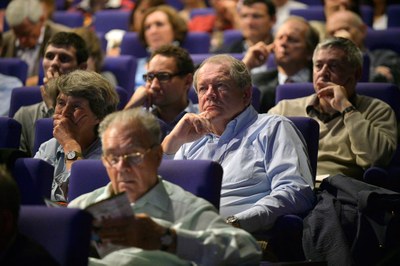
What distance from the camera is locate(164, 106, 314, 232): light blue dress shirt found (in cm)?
416

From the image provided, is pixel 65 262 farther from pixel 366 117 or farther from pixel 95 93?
pixel 366 117

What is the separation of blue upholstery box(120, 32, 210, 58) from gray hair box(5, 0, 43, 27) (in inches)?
27.7

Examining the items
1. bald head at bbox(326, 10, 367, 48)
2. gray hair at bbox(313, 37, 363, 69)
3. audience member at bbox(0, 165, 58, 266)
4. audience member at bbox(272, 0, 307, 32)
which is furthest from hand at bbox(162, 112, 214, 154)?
audience member at bbox(272, 0, 307, 32)

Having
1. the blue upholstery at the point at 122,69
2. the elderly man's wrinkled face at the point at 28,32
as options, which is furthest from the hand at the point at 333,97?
the elderly man's wrinkled face at the point at 28,32

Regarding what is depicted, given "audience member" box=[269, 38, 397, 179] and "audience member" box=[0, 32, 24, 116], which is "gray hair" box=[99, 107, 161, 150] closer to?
"audience member" box=[269, 38, 397, 179]

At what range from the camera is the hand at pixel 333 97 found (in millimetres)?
5056

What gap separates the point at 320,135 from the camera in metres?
5.16

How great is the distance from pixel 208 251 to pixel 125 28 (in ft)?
19.0

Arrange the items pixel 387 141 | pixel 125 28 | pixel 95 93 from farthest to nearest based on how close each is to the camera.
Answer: pixel 125 28
pixel 387 141
pixel 95 93

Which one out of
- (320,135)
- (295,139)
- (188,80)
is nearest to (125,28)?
(188,80)

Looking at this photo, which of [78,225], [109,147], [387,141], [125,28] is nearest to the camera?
[78,225]

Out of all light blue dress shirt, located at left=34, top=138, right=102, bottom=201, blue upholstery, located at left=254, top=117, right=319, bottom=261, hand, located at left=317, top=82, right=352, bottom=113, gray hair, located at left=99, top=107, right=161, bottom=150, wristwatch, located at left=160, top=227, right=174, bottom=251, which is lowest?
blue upholstery, located at left=254, top=117, right=319, bottom=261

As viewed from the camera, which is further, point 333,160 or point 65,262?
point 333,160

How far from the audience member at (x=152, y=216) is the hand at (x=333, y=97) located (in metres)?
1.70
